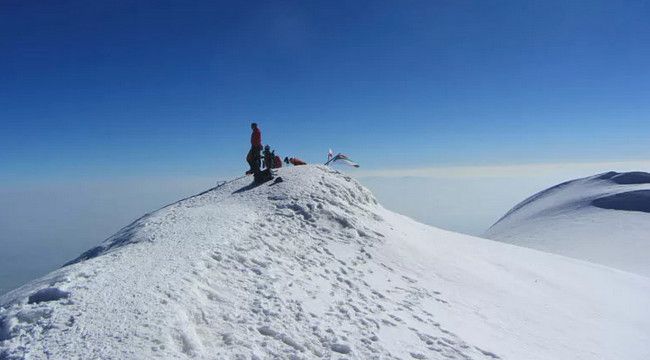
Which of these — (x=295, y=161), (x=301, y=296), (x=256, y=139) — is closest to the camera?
(x=301, y=296)

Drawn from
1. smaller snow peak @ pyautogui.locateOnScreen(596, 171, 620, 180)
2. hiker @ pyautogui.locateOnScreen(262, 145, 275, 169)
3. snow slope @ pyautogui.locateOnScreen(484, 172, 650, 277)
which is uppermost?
smaller snow peak @ pyautogui.locateOnScreen(596, 171, 620, 180)

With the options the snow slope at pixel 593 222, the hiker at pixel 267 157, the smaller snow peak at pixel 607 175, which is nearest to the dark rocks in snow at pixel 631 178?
the snow slope at pixel 593 222

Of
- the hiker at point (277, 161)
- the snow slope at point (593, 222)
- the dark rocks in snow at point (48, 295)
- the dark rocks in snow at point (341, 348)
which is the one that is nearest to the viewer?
the dark rocks in snow at point (48, 295)

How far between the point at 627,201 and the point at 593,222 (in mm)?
11937

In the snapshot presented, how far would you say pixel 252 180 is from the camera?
69.8 ft

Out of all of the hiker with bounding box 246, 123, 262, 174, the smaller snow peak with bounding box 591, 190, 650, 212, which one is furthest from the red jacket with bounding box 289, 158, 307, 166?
the smaller snow peak with bounding box 591, 190, 650, 212

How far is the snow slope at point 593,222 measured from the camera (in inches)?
2000

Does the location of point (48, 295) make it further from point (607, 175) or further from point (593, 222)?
point (607, 175)

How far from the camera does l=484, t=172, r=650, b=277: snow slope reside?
2000 inches

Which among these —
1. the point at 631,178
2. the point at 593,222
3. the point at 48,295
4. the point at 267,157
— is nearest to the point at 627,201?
the point at 593,222

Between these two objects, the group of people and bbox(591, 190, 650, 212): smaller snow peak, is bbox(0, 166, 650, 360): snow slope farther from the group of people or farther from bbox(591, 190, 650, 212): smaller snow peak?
bbox(591, 190, 650, 212): smaller snow peak

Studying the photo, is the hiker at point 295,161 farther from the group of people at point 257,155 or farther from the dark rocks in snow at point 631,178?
the dark rocks in snow at point 631,178

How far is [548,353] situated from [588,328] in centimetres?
451

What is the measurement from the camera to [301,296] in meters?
10.1
